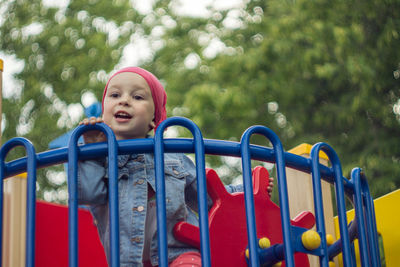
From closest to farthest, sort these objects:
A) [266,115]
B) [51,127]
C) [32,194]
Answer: [32,194], [266,115], [51,127]

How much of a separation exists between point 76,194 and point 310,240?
0.78 meters

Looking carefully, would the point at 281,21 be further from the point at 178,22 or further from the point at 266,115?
the point at 178,22

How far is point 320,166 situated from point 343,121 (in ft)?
22.0

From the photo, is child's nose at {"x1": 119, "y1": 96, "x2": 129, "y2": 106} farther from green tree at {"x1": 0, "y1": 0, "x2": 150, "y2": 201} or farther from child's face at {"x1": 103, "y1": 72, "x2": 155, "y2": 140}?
green tree at {"x1": 0, "y1": 0, "x2": 150, "y2": 201}

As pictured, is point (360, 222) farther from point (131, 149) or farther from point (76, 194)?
point (76, 194)

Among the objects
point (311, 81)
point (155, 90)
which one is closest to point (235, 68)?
point (311, 81)

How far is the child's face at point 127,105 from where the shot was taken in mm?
2227

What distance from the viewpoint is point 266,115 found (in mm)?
9586

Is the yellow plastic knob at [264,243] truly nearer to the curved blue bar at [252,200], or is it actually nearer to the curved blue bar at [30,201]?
the curved blue bar at [252,200]

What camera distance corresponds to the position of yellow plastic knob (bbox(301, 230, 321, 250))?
6.07ft

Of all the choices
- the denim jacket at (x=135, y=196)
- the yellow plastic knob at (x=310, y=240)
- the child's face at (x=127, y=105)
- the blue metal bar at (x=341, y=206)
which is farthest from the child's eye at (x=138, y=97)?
the yellow plastic knob at (x=310, y=240)

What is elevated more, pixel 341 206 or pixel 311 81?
pixel 311 81

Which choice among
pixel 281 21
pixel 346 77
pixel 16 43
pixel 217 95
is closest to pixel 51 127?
pixel 16 43

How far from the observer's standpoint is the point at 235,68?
9.20 meters
